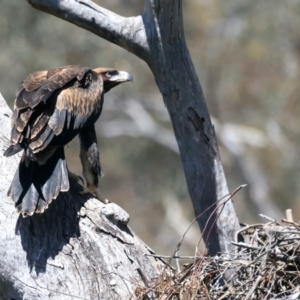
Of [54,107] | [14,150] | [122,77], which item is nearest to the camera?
[14,150]

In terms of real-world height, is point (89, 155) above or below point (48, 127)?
below

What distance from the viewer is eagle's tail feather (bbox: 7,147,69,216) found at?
3723mm

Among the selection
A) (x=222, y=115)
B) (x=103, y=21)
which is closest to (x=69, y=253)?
(x=103, y=21)

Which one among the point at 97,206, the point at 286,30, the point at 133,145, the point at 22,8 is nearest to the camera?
the point at 97,206

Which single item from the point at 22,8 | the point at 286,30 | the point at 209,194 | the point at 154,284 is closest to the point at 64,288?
the point at 154,284

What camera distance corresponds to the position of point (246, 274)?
382 cm

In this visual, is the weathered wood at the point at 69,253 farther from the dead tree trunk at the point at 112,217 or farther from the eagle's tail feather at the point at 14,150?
the eagle's tail feather at the point at 14,150

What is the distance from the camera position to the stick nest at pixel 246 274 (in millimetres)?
3654

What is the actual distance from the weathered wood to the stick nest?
156 mm

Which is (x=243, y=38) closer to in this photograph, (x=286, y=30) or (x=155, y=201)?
(x=286, y=30)

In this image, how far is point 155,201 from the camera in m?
17.0

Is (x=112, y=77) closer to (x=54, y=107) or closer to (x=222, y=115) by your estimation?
(x=54, y=107)

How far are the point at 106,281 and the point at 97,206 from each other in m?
0.47

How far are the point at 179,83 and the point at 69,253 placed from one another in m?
1.16
